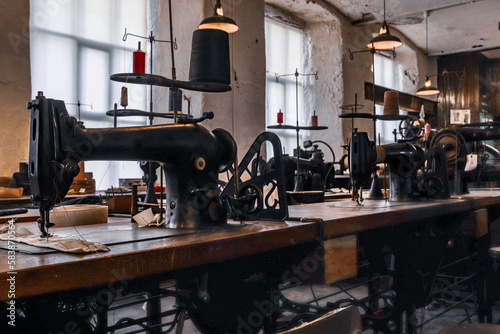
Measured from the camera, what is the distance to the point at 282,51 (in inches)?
327

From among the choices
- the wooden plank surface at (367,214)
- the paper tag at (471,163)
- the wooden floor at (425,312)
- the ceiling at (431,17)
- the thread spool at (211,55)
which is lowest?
the wooden floor at (425,312)

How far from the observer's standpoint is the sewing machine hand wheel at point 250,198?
1497 mm

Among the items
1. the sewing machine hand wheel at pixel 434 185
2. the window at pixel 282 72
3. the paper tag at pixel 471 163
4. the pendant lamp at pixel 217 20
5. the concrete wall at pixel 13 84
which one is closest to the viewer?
the sewing machine hand wheel at pixel 434 185

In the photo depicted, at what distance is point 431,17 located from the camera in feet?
30.8

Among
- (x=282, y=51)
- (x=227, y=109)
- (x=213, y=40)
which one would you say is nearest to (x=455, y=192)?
(x=213, y=40)

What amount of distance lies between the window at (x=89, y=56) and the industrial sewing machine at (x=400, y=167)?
3.05 meters

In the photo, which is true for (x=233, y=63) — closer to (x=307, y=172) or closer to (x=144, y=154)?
(x=307, y=172)

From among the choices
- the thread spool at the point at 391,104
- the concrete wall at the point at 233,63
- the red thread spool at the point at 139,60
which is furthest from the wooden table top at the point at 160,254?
the concrete wall at the point at 233,63

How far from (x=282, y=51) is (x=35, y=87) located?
4.47 metres

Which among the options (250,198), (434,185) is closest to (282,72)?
(434,185)

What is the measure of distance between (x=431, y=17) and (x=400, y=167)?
25.6ft

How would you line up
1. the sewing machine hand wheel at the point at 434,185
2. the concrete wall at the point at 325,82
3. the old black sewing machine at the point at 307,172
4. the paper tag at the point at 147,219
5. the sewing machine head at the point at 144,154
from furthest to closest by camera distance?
Answer: the concrete wall at the point at 325,82
the old black sewing machine at the point at 307,172
the sewing machine hand wheel at the point at 434,185
the paper tag at the point at 147,219
the sewing machine head at the point at 144,154

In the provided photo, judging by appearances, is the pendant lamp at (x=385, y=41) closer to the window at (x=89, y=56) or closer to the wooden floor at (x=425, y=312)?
the window at (x=89, y=56)

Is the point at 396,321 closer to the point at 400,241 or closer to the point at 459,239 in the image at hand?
the point at 400,241
